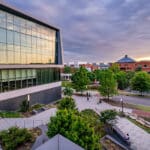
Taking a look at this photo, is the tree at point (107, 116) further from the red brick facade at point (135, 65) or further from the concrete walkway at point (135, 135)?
the red brick facade at point (135, 65)

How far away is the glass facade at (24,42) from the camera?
1006 inches

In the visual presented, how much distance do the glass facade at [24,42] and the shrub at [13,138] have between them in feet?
38.3

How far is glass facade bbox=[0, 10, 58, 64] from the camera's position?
83.8 ft

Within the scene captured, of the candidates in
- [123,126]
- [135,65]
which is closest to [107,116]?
[123,126]

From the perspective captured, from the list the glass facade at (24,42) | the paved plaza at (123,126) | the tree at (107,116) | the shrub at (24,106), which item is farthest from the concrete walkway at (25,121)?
the glass facade at (24,42)

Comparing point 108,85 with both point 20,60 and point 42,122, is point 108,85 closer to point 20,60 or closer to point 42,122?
point 20,60

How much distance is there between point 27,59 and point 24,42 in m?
2.43

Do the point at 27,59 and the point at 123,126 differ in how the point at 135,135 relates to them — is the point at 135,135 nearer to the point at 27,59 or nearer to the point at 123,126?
the point at 123,126

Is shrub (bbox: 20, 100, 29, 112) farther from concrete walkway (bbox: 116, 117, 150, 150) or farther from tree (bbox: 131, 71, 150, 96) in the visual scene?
tree (bbox: 131, 71, 150, 96)

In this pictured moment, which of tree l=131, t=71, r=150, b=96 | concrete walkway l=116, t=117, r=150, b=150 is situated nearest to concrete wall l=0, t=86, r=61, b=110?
concrete walkway l=116, t=117, r=150, b=150

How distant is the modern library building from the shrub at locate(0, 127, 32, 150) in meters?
10.1

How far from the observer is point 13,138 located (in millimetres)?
15000

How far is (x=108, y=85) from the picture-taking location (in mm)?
43500

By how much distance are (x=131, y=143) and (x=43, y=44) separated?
70.8 ft
